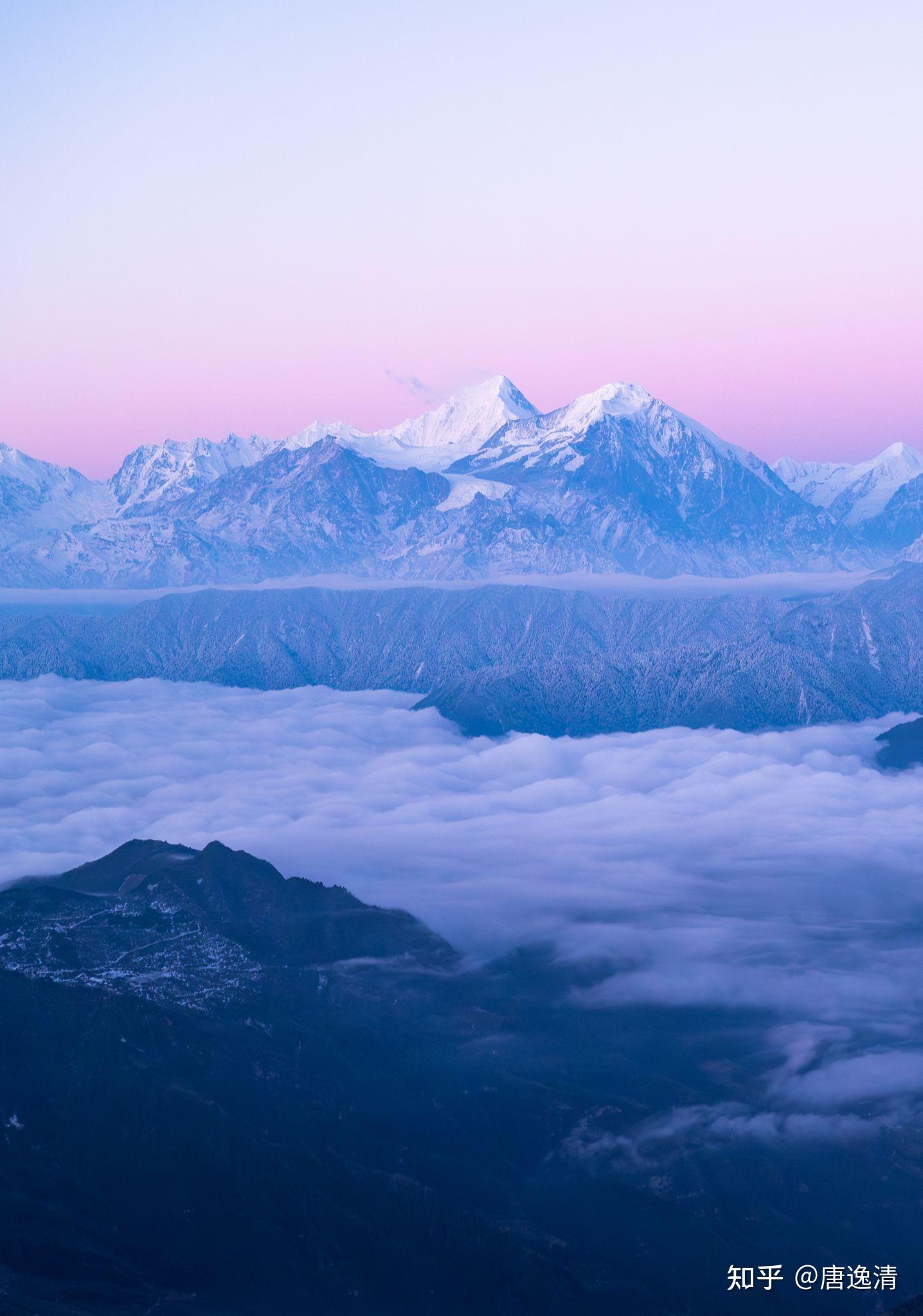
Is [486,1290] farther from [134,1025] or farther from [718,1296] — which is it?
[134,1025]

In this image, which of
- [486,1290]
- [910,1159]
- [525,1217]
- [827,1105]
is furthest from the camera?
[827,1105]

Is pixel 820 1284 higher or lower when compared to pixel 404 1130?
lower

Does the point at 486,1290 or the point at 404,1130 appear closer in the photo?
the point at 486,1290

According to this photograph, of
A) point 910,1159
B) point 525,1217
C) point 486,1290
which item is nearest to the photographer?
point 486,1290

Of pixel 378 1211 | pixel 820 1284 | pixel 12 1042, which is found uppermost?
pixel 12 1042

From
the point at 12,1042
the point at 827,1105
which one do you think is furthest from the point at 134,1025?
the point at 827,1105

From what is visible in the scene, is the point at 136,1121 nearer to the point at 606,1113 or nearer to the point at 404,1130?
the point at 404,1130

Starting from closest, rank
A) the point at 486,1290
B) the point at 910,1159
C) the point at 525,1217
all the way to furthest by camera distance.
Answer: the point at 486,1290, the point at 525,1217, the point at 910,1159

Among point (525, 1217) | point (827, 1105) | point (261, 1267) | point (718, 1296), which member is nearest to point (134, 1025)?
point (261, 1267)

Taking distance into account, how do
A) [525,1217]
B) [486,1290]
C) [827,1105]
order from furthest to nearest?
[827,1105]
[525,1217]
[486,1290]
